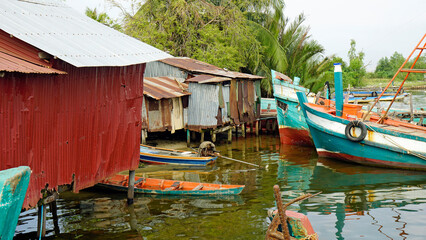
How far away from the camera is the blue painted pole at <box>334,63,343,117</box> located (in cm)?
1867

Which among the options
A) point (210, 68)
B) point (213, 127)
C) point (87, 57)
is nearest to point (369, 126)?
point (213, 127)

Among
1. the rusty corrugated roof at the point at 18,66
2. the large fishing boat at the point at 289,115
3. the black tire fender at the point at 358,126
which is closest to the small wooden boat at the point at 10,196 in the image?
the rusty corrugated roof at the point at 18,66

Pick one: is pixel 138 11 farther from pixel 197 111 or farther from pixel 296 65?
pixel 296 65

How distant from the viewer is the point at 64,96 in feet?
30.3

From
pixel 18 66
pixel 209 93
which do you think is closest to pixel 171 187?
pixel 18 66

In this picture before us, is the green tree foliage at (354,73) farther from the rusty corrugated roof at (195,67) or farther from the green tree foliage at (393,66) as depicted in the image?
the rusty corrugated roof at (195,67)

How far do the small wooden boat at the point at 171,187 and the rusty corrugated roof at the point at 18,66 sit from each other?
574 cm

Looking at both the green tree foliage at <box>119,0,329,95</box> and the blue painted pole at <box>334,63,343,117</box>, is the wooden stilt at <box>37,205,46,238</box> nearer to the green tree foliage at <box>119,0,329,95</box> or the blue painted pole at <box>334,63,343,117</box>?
the blue painted pole at <box>334,63,343,117</box>

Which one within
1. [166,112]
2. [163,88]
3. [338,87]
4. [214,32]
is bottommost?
[166,112]

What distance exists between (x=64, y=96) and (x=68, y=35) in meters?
1.63

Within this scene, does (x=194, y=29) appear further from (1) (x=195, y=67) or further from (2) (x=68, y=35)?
(2) (x=68, y=35)

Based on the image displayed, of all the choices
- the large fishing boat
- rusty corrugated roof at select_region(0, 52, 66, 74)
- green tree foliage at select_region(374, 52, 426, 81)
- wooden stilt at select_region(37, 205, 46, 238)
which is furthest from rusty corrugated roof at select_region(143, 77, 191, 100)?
green tree foliage at select_region(374, 52, 426, 81)

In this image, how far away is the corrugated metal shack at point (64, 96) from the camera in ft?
27.1

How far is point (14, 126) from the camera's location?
814cm
